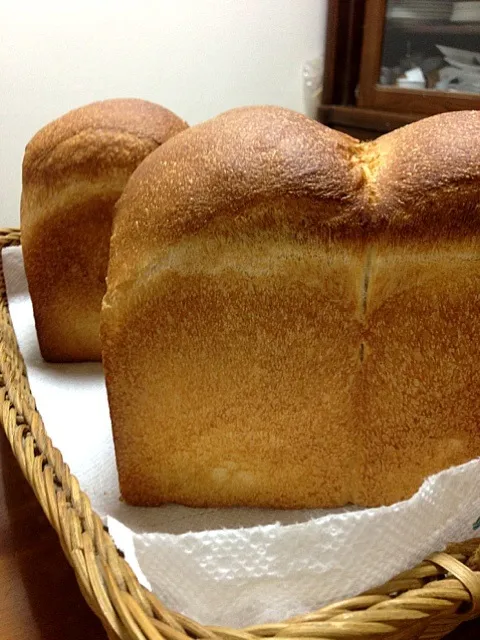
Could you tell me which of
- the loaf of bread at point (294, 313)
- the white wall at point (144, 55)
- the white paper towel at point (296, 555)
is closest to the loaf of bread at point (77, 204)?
the loaf of bread at point (294, 313)

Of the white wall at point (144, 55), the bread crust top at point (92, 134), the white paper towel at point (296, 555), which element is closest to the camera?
the white paper towel at point (296, 555)

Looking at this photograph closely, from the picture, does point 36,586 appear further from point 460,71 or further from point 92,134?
point 460,71

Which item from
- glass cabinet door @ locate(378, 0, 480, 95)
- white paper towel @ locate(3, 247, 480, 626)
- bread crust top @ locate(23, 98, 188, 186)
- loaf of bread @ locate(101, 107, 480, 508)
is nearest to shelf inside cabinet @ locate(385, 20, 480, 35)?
glass cabinet door @ locate(378, 0, 480, 95)

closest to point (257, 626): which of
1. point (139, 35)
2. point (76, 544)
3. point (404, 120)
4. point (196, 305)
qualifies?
point (76, 544)

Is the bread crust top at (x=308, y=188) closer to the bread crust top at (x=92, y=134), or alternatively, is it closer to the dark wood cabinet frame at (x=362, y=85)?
the bread crust top at (x=92, y=134)

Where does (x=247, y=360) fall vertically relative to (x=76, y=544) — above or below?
above

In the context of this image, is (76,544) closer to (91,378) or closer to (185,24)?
(91,378)

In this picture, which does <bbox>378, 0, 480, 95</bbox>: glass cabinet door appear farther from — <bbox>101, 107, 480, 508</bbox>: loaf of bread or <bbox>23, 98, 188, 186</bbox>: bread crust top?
<bbox>101, 107, 480, 508</bbox>: loaf of bread
